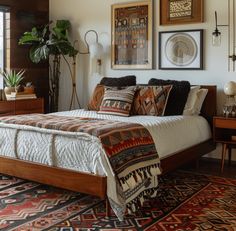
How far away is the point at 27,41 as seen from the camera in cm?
560

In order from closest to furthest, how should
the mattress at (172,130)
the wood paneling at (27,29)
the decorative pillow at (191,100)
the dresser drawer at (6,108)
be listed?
the mattress at (172,130), the decorative pillow at (191,100), the dresser drawer at (6,108), the wood paneling at (27,29)

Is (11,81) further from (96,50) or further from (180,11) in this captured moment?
(180,11)

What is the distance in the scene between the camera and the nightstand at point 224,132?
4223 millimetres

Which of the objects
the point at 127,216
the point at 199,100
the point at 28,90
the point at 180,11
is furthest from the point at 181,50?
the point at 127,216

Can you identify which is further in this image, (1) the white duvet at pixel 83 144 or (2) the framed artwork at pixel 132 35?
(2) the framed artwork at pixel 132 35

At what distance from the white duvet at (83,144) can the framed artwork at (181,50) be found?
917 millimetres

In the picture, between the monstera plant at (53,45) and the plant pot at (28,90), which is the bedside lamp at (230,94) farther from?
the plant pot at (28,90)

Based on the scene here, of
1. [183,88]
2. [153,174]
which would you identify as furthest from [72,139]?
[183,88]

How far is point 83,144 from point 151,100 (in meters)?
1.49

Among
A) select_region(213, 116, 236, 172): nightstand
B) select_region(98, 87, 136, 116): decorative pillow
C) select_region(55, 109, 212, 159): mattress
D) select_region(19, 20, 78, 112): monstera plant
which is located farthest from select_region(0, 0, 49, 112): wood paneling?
select_region(213, 116, 236, 172): nightstand

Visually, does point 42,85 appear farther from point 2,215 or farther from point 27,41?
point 2,215

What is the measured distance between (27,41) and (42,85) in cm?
83

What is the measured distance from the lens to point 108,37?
5602 millimetres

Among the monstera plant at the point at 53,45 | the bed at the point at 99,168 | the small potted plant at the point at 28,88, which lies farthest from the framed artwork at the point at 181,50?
the small potted plant at the point at 28,88
